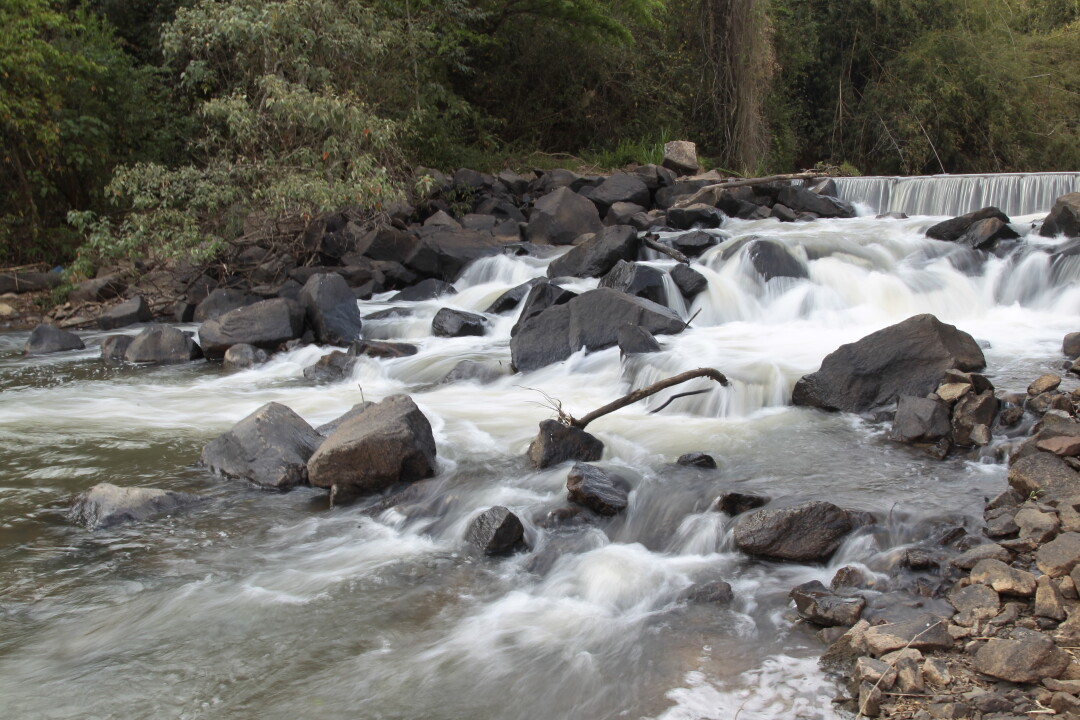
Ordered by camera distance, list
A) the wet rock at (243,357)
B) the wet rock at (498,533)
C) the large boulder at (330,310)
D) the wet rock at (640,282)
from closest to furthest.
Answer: the wet rock at (498,533) → the wet rock at (243,357) → the wet rock at (640,282) → the large boulder at (330,310)

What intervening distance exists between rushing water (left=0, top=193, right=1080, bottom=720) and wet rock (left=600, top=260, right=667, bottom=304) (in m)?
1.40

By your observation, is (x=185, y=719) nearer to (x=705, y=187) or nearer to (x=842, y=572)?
(x=842, y=572)

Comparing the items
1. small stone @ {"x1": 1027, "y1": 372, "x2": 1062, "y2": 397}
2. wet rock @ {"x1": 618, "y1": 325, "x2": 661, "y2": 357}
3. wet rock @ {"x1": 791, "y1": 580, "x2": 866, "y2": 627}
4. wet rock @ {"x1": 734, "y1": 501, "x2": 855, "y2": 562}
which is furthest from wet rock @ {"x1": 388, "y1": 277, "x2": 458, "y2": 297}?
wet rock @ {"x1": 791, "y1": 580, "x2": 866, "y2": 627}

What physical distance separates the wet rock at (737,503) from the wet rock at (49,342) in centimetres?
865

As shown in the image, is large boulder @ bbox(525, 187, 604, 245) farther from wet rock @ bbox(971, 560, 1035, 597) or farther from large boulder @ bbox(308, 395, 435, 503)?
wet rock @ bbox(971, 560, 1035, 597)

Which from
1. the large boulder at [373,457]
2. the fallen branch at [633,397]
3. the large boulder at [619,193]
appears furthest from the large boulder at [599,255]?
the large boulder at [373,457]

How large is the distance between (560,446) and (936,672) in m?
3.18

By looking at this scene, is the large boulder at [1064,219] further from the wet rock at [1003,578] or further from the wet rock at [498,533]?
the wet rock at [498,533]

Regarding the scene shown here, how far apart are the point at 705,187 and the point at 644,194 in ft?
3.43

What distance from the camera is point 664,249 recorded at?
39.5 ft

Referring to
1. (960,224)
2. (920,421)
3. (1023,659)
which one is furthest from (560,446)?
(960,224)

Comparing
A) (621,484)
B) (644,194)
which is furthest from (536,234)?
(621,484)

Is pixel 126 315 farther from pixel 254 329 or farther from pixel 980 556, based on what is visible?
pixel 980 556

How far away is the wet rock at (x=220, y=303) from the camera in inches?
472
